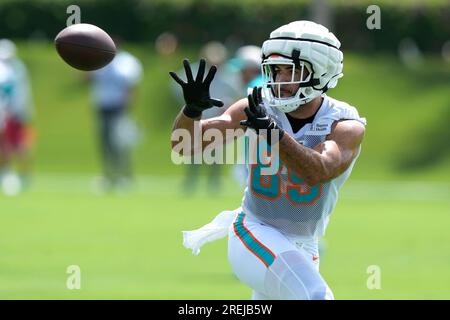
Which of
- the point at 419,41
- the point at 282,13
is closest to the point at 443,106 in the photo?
the point at 419,41

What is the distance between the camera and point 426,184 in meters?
18.4

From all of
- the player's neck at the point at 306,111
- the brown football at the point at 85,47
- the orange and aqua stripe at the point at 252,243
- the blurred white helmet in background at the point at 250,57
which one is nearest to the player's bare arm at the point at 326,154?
→ the player's neck at the point at 306,111

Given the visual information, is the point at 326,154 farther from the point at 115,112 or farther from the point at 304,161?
the point at 115,112

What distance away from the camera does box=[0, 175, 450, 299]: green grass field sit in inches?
328

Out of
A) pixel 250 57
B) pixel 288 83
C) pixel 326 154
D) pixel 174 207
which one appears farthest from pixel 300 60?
pixel 174 207

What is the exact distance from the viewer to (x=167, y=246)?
1061 centimetres

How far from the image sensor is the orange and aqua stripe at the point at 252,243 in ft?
17.7

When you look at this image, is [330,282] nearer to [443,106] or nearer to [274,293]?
[274,293]

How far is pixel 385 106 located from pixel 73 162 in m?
5.77

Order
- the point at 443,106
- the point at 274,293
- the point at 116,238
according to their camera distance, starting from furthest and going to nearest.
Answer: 1. the point at 443,106
2. the point at 116,238
3. the point at 274,293

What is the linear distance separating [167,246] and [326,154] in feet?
17.9

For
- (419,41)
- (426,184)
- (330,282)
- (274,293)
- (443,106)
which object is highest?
(419,41)

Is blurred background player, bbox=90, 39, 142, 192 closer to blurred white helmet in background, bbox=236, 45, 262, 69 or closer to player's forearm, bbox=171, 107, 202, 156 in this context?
blurred white helmet in background, bbox=236, 45, 262, 69

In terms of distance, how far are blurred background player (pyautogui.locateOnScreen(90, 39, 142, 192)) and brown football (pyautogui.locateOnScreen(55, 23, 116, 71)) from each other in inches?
366
